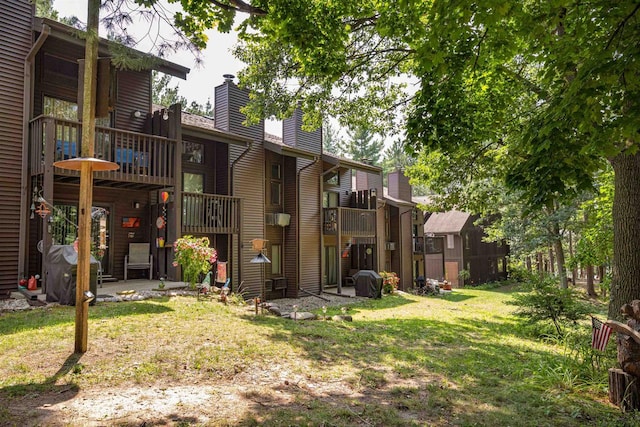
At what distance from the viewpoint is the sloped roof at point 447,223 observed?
2986cm

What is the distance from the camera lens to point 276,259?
17047mm

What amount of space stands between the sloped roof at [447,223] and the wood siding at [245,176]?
17158mm

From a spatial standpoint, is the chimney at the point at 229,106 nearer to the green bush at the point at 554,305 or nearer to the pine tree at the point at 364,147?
the green bush at the point at 554,305

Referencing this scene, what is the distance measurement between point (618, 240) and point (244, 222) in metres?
11.6

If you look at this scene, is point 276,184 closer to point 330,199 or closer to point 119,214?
point 330,199

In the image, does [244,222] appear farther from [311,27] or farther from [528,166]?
[528,166]

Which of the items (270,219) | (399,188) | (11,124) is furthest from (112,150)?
(399,188)

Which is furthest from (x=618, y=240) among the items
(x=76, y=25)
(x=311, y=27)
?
(x=76, y=25)

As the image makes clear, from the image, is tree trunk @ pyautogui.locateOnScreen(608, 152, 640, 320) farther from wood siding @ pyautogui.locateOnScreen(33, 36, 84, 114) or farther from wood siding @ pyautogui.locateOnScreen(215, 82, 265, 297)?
wood siding @ pyautogui.locateOnScreen(33, 36, 84, 114)

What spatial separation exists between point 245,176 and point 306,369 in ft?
35.2

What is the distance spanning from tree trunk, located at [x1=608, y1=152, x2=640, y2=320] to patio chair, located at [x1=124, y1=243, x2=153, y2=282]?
1136 centimetres

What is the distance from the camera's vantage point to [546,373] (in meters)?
5.50

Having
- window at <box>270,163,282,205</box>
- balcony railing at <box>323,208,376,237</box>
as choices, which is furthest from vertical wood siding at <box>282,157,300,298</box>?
balcony railing at <box>323,208,376,237</box>

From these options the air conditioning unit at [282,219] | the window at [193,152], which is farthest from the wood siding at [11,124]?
the air conditioning unit at [282,219]
